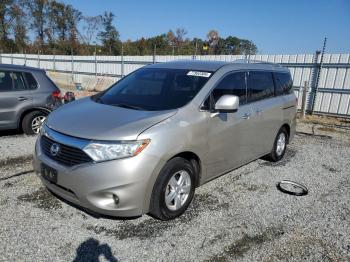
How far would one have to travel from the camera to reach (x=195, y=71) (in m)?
4.13

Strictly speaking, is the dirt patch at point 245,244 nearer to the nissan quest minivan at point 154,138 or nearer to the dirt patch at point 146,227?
the dirt patch at point 146,227

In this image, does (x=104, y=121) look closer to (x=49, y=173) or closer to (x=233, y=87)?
(x=49, y=173)

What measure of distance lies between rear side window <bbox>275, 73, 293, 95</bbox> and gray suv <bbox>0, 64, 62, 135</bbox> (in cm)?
475

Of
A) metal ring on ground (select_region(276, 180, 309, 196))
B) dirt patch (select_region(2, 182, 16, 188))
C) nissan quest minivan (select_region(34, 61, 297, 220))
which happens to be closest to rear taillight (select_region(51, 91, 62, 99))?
nissan quest minivan (select_region(34, 61, 297, 220))

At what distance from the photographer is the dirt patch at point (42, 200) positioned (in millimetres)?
3654

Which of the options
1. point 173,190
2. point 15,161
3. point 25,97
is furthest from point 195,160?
point 25,97

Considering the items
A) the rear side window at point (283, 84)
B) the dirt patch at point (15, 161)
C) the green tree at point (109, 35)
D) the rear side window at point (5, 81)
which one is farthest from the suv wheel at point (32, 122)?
the green tree at point (109, 35)

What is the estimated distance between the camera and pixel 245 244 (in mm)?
3127

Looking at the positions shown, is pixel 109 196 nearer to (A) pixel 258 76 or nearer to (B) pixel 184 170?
(B) pixel 184 170

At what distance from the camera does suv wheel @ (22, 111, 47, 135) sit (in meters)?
6.58

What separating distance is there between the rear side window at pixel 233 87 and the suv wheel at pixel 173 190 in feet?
3.39

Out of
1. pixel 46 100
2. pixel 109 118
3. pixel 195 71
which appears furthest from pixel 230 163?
pixel 46 100

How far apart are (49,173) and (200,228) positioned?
1.73 m

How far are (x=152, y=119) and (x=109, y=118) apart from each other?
0.48m
